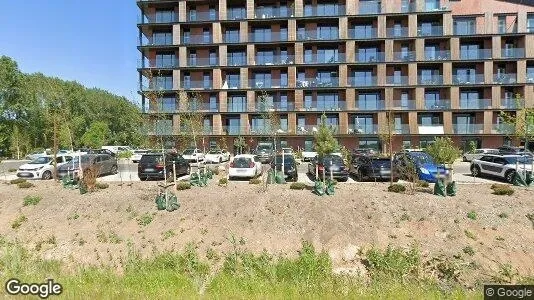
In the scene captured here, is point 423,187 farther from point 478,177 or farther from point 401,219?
point 478,177

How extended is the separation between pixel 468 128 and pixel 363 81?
582 inches

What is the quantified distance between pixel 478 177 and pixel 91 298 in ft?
80.6

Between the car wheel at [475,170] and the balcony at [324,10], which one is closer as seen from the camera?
the car wheel at [475,170]

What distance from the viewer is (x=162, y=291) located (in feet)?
14.3

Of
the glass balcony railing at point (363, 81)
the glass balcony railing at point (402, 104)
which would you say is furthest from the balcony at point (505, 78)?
the glass balcony railing at point (363, 81)

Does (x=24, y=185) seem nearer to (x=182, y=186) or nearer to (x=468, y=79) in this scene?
(x=182, y=186)

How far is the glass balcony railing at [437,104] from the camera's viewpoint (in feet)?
139

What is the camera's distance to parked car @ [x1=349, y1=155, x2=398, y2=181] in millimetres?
18609

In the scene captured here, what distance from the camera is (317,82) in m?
44.3

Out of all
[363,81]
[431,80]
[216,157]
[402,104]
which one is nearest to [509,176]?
[216,157]

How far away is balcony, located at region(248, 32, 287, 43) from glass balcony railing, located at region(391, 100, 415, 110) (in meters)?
17.2

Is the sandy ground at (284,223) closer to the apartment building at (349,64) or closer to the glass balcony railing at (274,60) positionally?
the apartment building at (349,64)

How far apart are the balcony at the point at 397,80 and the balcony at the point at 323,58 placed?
6.68 meters

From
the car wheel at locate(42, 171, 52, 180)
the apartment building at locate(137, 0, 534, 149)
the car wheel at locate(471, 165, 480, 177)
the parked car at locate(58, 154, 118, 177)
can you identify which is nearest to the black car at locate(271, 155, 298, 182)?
the parked car at locate(58, 154, 118, 177)
